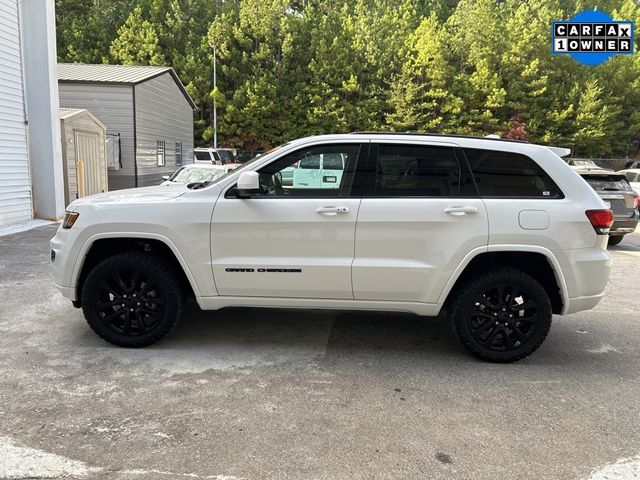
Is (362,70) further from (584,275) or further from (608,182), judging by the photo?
(584,275)

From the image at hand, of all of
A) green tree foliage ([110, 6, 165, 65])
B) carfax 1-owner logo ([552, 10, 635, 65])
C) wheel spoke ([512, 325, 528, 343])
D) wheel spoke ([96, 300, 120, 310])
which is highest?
green tree foliage ([110, 6, 165, 65])

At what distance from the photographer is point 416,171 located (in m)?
4.20

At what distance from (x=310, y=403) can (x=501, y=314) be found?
177 centimetres

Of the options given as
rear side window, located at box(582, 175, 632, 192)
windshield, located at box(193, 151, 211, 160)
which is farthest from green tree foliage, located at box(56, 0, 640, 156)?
rear side window, located at box(582, 175, 632, 192)

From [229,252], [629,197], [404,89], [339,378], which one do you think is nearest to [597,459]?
[339,378]

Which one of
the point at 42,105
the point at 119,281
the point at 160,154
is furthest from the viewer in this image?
the point at 160,154

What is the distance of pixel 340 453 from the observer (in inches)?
115

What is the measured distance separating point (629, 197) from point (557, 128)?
33115 millimetres

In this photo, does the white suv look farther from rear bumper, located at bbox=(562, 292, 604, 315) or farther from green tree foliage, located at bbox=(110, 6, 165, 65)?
green tree foliage, located at bbox=(110, 6, 165, 65)

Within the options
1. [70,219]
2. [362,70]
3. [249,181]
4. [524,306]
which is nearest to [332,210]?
[249,181]

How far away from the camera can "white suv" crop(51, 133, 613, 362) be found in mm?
4043

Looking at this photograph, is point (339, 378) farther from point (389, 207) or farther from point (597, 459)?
point (597, 459)

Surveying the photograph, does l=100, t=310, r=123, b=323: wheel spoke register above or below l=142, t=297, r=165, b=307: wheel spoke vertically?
below

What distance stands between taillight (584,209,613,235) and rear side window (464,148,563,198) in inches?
10.7
